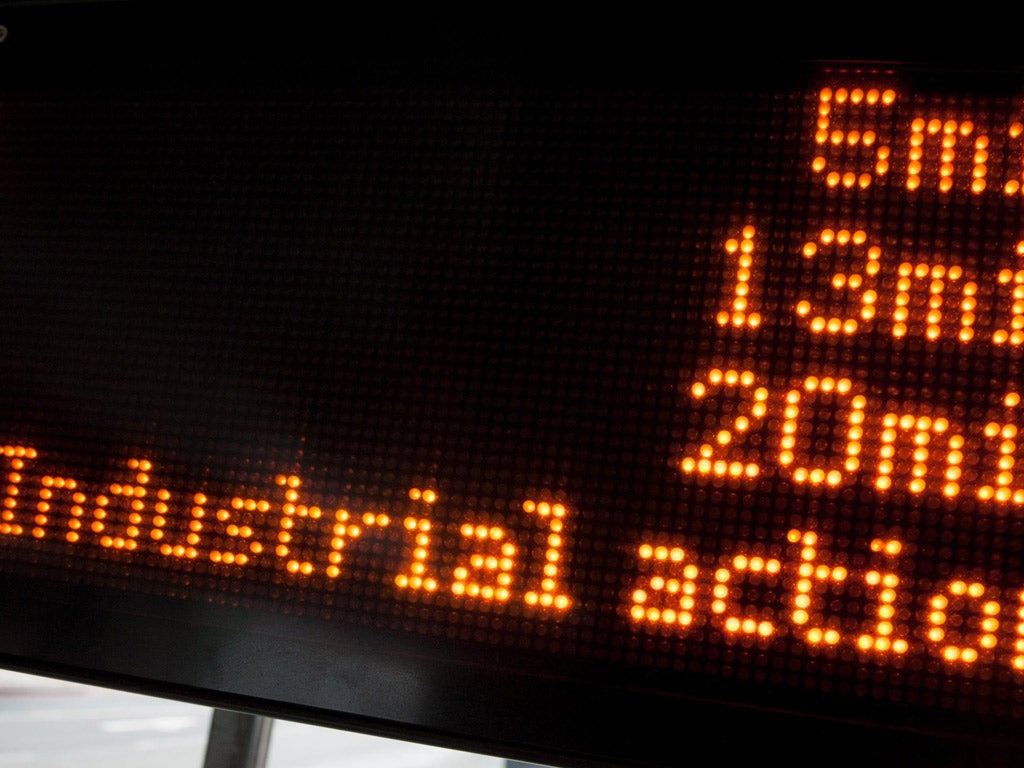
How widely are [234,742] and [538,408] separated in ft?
2.78

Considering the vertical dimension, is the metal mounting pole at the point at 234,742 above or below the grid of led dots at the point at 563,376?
below

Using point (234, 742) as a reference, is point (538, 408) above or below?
above

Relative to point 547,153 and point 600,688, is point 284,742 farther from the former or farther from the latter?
point 547,153

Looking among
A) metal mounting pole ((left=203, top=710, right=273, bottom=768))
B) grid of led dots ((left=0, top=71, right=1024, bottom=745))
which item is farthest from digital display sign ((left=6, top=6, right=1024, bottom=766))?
metal mounting pole ((left=203, top=710, right=273, bottom=768))

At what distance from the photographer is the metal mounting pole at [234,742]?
1425 mm

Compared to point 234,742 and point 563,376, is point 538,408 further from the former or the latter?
point 234,742

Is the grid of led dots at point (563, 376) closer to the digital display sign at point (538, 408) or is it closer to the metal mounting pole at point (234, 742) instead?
the digital display sign at point (538, 408)

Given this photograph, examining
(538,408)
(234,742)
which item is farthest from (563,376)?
(234,742)

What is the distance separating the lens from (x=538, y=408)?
3.11 feet

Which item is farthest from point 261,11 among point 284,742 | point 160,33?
point 284,742

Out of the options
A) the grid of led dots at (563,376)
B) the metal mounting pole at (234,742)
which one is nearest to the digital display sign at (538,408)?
the grid of led dots at (563,376)

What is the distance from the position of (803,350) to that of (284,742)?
3.96ft

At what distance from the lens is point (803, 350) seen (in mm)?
902

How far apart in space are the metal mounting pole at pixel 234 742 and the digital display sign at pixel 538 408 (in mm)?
472
